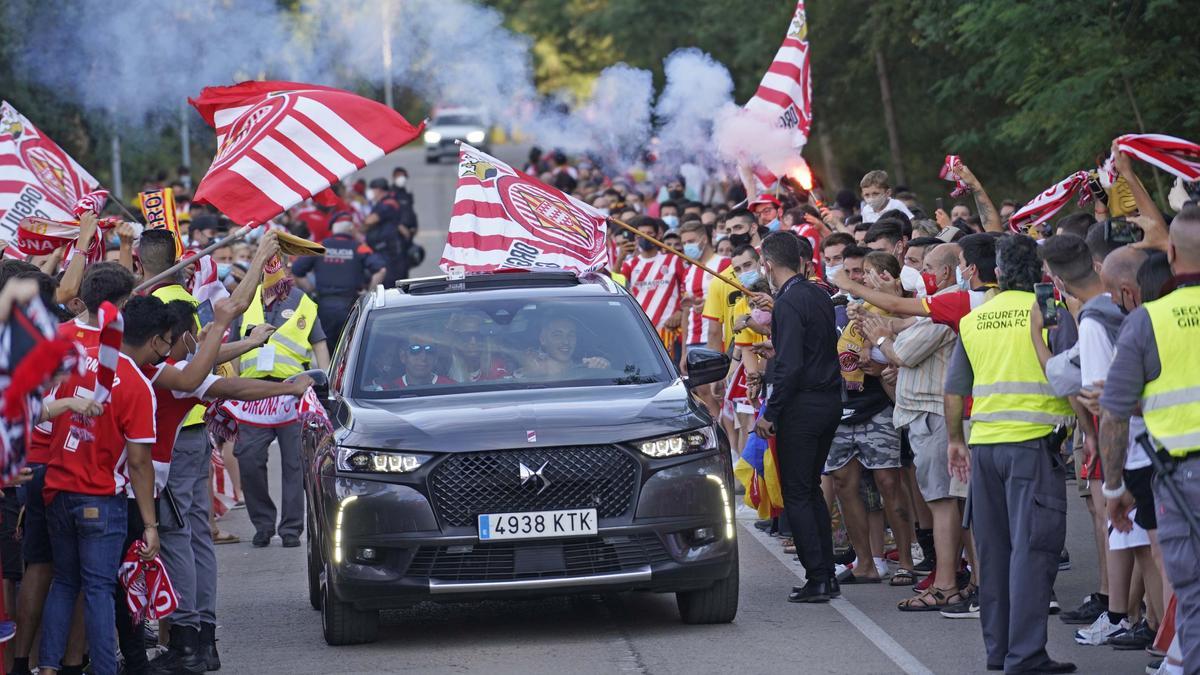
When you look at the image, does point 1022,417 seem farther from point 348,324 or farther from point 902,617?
point 348,324

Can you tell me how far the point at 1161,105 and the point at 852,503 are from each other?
33.3ft

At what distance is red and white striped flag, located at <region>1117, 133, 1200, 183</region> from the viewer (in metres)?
9.77

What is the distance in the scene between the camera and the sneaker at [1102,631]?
900cm

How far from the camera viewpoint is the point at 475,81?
3369cm

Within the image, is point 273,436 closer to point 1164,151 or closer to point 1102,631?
point 1102,631

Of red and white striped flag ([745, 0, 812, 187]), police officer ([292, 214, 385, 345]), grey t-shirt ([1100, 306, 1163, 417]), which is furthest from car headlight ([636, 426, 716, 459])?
police officer ([292, 214, 385, 345])

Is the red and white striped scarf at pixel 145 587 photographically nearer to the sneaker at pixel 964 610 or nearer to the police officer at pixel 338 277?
the sneaker at pixel 964 610

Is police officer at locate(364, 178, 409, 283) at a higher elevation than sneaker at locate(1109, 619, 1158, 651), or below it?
higher

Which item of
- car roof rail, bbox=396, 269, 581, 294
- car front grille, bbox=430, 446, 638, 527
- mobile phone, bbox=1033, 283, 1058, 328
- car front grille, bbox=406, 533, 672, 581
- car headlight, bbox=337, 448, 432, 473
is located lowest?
car front grille, bbox=406, 533, 672, 581

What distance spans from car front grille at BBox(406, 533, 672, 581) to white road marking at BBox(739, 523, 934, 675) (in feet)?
4.55

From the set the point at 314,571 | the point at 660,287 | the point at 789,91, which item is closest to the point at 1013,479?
the point at 314,571

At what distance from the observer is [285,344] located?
13.7 m

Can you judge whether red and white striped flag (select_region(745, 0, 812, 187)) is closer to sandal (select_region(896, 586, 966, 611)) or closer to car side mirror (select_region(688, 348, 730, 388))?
car side mirror (select_region(688, 348, 730, 388))

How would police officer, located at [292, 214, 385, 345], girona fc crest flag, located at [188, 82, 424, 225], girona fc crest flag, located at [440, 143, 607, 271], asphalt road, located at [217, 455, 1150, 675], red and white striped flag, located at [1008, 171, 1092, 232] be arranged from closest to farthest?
asphalt road, located at [217, 455, 1150, 675] < girona fc crest flag, located at [188, 82, 424, 225] < red and white striped flag, located at [1008, 171, 1092, 232] < girona fc crest flag, located at [440, 143, 607, 271] < police officer, located at [292, 214, 385, 345]
